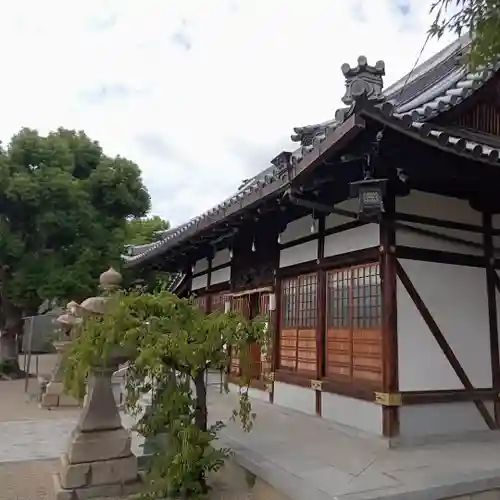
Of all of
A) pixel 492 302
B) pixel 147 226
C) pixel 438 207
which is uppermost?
pixel 147 226

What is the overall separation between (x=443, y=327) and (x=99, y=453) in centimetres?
387

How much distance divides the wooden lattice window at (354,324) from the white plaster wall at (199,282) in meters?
5.57

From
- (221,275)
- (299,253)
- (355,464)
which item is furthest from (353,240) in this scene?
(221,275)

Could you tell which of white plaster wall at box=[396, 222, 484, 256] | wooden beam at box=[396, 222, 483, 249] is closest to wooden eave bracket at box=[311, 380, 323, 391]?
white plaster wall at box=[396, 222, 484, 256]

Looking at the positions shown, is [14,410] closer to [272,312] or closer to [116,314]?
[272,312]

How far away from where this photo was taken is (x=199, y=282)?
40.8 feet

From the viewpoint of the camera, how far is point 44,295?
1234 cm

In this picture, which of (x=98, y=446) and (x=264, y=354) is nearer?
(x=98, y=446)

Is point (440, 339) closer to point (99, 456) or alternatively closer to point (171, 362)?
point (171, 362)

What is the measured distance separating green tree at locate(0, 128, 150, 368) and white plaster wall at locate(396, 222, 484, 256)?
897 centimetres

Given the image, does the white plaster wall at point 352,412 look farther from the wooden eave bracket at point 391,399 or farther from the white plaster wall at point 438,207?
the white plaster wall at point 438,207

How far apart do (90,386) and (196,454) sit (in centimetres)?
Answer: 128

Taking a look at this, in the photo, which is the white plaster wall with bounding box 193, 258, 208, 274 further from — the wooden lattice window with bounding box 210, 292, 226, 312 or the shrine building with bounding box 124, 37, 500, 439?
the shrine building with bounding box 124, 37, 500, 439

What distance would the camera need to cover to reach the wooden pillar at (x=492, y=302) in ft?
19.9
